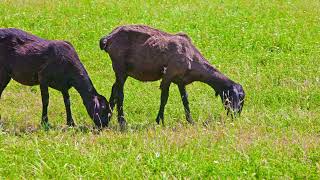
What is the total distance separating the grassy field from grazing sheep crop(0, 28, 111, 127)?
0.51 metres

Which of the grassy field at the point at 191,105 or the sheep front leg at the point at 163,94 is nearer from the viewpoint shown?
the grassy field at the point at 191,105

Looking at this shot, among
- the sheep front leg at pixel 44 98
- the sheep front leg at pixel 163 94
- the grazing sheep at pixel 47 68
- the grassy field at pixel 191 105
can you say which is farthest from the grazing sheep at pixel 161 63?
the sheep front leg at pixel 44 98

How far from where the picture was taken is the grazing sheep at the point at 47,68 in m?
11.2

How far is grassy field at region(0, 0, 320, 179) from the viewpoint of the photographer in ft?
24.9

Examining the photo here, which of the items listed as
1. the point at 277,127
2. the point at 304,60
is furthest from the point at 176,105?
the point at 304,60

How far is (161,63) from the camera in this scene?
1162cm

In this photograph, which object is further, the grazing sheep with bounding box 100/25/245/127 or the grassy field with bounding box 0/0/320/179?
the grazing sheep with bounding box 100/25/245/127

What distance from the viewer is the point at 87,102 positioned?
11.3 m

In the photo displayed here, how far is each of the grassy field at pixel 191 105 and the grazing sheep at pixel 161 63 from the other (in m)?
0.49

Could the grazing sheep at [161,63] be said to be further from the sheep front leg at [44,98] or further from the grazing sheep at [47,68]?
the sheep front leg at [44,98]

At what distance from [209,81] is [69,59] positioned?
2.69 meters

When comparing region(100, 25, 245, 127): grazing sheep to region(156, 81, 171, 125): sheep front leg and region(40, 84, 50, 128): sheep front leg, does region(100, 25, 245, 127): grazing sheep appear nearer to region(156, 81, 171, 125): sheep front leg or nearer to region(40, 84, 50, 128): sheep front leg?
region(156, 81, 171, 125): sheep front leg

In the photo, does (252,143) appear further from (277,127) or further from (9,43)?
(9,43)

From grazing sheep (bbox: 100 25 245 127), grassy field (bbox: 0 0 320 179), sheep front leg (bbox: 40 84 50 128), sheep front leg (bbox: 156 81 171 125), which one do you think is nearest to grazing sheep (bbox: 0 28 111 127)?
sheep front leg (bbox: 40 84 50 128)
